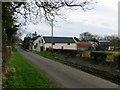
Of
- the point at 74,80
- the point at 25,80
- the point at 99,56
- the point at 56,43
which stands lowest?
the point at 74,80

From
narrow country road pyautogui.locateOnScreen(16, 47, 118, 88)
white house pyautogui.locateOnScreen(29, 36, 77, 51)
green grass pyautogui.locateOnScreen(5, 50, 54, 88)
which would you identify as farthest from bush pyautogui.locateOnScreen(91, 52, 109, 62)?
white house pyautogui.locateOnScreen(29, 36, 77, 51)

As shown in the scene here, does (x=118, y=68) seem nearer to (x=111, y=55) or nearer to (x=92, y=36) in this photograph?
(x=111, y=55)

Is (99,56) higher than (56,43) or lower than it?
lower

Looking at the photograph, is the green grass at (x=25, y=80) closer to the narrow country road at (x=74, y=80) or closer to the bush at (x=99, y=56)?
the narrow country road at (x=74, y=80)

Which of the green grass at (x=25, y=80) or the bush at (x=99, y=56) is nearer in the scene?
the green grass at (x=25, y=80)

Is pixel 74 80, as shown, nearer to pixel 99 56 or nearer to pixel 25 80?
pixel 25 80

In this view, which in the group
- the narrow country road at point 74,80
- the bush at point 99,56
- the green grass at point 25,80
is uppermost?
the bush at point 99,56

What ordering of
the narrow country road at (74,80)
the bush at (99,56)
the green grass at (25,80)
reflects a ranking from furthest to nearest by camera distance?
the bush at (99,56), the narrow country road at (74,80), the green grass at (25,80)

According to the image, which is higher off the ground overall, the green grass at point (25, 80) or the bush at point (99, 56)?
the bush at point (99, 56)

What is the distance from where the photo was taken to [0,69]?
7492mm

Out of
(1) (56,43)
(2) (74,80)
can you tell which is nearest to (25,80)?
(2) (74,80)

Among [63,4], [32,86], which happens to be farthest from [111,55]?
[32,86]

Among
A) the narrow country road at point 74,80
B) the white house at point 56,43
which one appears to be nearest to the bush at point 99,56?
the narrow country road at point 74,80

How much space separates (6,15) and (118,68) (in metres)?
9.10
